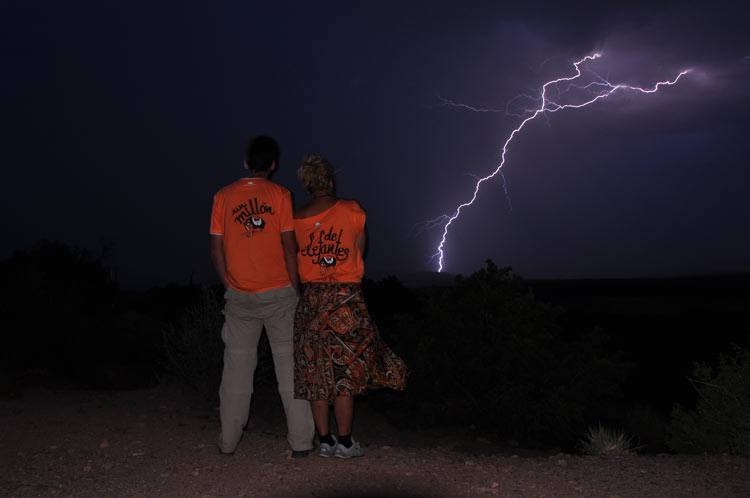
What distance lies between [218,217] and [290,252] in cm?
60

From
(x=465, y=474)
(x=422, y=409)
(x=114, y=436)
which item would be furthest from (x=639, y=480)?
(x=422, y=409)

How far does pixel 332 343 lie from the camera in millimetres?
5445

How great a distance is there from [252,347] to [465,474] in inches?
72.2

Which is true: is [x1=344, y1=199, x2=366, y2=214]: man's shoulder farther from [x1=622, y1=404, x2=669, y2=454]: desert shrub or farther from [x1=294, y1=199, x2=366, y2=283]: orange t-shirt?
[x1=622, y1=404, x2=669, y2=454]: desert shrub

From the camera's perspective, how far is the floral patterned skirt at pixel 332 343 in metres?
5.41

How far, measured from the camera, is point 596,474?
5.37 meters

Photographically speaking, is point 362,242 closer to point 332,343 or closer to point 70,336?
point 332,343

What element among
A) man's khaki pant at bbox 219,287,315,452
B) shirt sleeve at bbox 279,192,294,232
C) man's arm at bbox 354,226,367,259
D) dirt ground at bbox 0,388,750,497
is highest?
shirt sleeve at bbox 279,192,294,232

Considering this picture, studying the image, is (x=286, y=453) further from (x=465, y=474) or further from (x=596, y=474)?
(x=596, y=474)

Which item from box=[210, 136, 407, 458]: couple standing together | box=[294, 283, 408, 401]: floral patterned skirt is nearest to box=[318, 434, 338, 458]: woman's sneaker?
box=[210, 136, 407, 458]: couple standing together

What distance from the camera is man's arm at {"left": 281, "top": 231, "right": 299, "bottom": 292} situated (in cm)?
538

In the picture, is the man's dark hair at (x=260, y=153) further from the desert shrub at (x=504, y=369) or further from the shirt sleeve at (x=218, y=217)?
the desert shrub at (x=504, y=369)

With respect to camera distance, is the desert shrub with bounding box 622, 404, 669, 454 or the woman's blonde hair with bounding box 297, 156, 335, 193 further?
the desert shrub with bounding box 622, 404, 669, 454

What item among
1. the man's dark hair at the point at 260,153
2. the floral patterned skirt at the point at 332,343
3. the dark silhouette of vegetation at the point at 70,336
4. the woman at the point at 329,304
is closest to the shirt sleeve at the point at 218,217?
the man's dark hair at the point at 260,153
